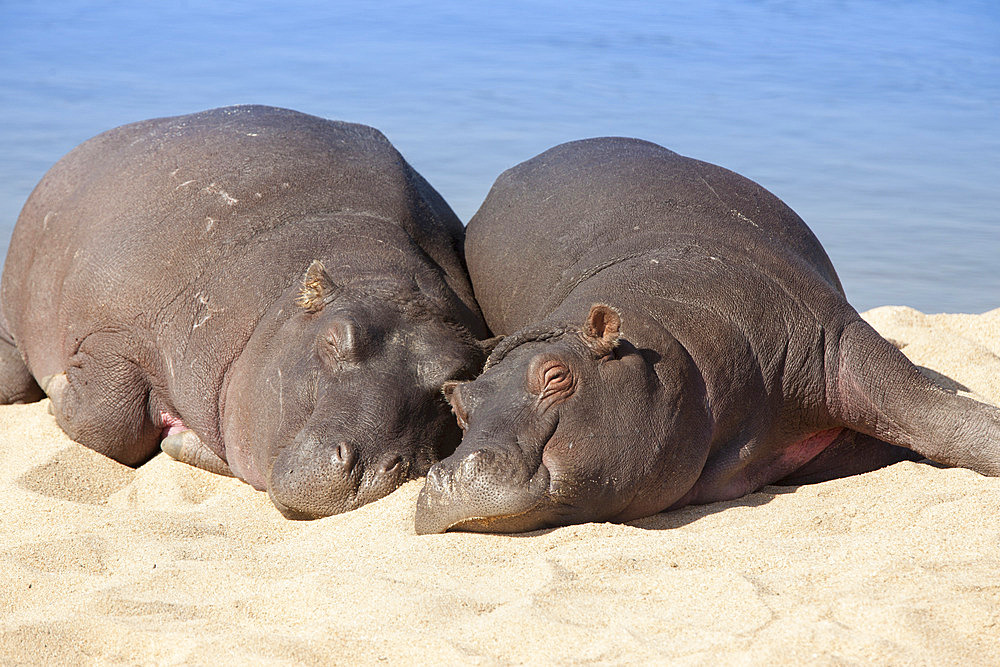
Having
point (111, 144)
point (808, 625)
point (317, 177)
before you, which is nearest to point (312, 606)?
point (808, 625)

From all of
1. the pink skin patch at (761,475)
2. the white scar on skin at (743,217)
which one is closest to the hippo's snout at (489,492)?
the pink skin patch at (761,475)

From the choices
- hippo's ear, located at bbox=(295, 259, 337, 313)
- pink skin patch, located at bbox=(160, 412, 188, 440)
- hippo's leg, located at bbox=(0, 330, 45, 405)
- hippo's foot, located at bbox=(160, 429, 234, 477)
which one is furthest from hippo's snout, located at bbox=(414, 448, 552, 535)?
hippo's leg, located at bbox=(0, 330, 45, 405)

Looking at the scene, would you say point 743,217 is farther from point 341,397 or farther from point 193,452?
point 193,452

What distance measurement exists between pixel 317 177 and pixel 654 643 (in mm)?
3828

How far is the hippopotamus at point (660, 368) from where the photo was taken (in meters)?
4.40

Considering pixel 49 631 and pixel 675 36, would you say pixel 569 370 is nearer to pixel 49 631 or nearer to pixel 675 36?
pixel 49 631

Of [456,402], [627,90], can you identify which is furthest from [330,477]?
[627,90]

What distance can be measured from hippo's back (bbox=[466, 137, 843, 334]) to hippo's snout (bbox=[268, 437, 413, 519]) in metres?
1.34

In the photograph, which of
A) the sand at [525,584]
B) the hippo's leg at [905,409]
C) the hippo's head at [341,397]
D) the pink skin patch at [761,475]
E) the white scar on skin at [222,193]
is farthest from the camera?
the white scar on skin at [222,193]

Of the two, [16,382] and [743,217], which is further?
[16,382]

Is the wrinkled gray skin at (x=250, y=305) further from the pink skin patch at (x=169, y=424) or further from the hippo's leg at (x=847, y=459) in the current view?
the hippo's leg at (x=847, y=459)

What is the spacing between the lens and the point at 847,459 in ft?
18.4

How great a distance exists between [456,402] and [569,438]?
51 centimetres

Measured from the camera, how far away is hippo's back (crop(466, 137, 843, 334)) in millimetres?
5770
